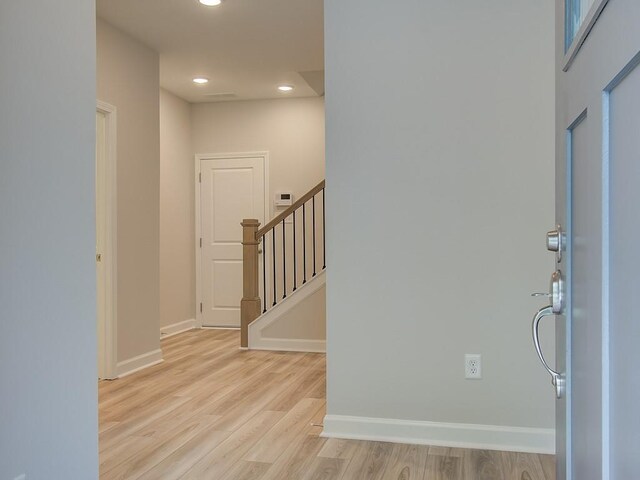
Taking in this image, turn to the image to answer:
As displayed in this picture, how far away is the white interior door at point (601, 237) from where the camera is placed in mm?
568

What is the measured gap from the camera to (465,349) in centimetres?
291

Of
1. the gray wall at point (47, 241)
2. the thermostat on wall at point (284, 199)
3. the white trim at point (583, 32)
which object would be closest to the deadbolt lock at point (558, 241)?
the white trim at point (583, 32)

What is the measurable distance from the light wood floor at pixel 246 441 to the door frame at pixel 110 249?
229 millimetres

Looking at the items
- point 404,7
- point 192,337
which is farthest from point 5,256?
point 192,337

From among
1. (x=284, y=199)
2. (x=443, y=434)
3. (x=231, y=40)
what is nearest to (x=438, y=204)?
(x=443, y=434)

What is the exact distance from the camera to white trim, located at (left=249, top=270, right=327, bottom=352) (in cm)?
553

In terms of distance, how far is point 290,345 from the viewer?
18.3ft

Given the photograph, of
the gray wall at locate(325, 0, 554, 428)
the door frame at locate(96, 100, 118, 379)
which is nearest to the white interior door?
the gray wall at locate(325, 0, 554, 428)

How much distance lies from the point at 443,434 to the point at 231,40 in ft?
11.6

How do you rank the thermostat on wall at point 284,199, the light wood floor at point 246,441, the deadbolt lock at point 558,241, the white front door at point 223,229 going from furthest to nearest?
the white front door at point 223,229
the thermostat on wall at point 284,199
the light wood floor at point 246,441
the deadbolt lock at point 558,241

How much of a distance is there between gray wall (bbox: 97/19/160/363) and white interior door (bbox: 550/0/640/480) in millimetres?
4068

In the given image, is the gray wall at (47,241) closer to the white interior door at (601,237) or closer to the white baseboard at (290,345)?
the white interior door at (601,237)

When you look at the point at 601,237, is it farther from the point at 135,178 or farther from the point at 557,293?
the point at 135,178

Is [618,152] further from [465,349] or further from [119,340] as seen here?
[119,340]
